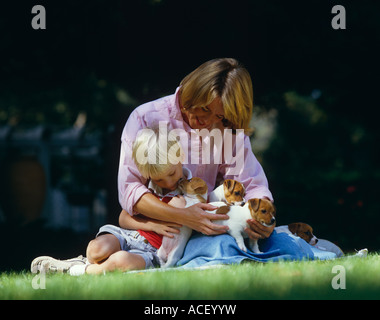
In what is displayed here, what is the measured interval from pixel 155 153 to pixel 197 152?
543mm

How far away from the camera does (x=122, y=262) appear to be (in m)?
3.85

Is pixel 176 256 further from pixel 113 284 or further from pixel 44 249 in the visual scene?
pixel 44 249

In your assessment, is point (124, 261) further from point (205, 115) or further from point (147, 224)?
point (205, 115)

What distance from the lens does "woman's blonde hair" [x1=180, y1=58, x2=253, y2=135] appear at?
3955 mm

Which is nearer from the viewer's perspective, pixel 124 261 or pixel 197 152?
pixel 124 261

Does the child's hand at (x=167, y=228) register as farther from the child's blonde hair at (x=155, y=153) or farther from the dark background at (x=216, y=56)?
the dark background at (x=216, y=56)

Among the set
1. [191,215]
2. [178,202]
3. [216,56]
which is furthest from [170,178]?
[216,56]

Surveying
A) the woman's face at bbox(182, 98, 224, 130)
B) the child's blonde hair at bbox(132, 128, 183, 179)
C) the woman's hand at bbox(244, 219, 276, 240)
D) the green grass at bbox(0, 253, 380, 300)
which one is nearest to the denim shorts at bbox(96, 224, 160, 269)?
the green grass at bbox(0, 253, 380, 300)

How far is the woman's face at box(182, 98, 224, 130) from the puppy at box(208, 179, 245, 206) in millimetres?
452

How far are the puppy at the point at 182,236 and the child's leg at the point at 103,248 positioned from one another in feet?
0.99

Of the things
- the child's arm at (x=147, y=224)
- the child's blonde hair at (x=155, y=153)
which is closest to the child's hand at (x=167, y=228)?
the child's arm at (x=147, y=224)

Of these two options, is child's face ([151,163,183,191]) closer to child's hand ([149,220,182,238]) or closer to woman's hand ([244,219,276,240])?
child's hand ([149,220,182,238])
